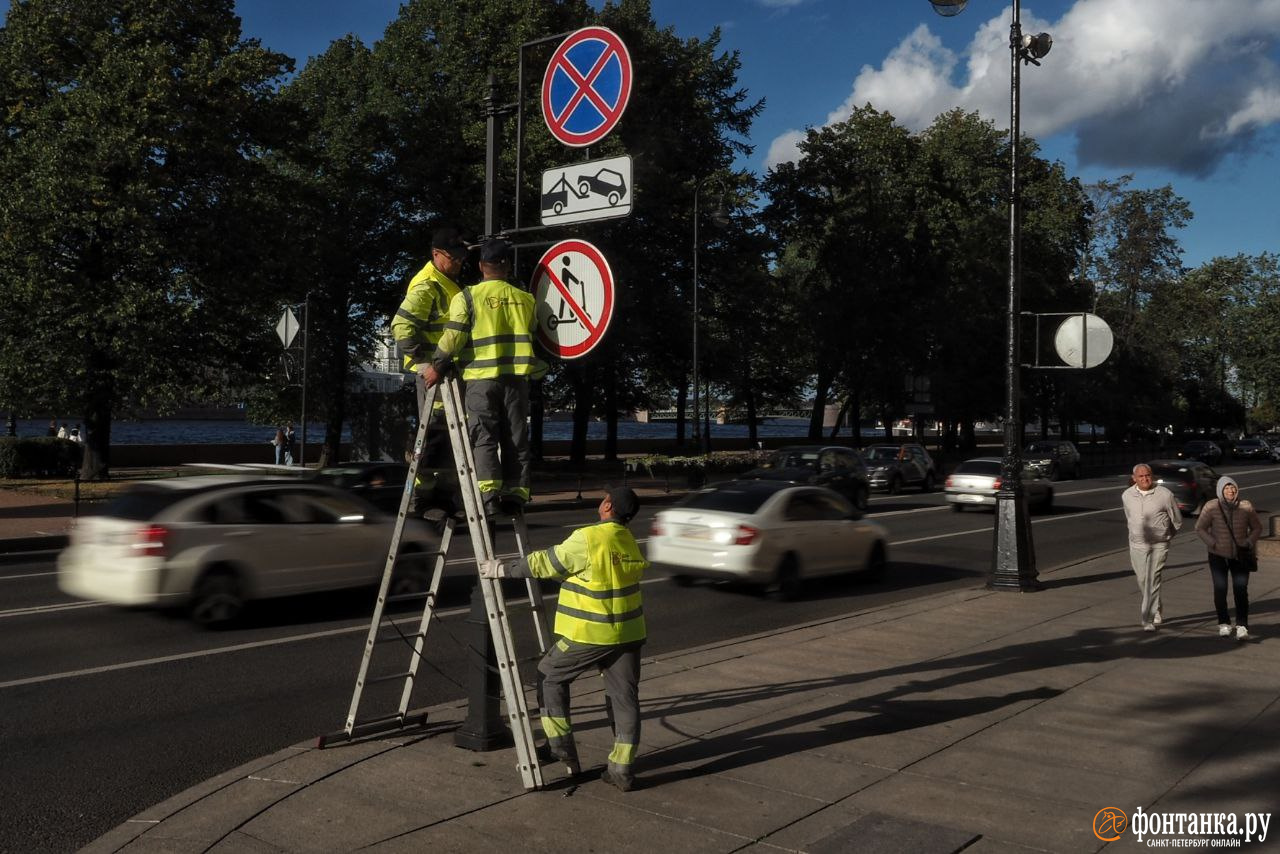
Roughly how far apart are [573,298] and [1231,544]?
7735 mm

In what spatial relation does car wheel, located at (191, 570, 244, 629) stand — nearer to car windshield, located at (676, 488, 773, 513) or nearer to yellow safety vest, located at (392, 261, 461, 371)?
car windshield, located at (676, 488, 773, 513)

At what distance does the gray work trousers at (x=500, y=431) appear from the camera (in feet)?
18.5

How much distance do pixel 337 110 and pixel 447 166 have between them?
17.8 ft

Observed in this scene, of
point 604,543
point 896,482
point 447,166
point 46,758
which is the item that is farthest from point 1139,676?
point 447,166

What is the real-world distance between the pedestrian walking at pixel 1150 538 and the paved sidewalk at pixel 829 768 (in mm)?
1349

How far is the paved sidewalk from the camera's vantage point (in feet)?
16.7

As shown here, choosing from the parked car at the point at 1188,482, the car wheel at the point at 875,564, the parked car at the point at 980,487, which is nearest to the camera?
the car wheel at the point at 875,564

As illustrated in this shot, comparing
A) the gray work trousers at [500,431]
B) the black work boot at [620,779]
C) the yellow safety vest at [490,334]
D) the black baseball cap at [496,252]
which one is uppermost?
the black baseball cap at [496,252]

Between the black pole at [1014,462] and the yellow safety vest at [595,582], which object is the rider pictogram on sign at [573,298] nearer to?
the yellow safety vest at [595,582]

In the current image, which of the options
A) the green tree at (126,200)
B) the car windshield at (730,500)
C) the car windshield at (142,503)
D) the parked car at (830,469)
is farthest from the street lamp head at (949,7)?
the green tree at (126,200)

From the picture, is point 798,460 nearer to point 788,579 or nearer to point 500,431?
point 788,579

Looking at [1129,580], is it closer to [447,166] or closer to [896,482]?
[896,482]

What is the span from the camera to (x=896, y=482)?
35.1 m

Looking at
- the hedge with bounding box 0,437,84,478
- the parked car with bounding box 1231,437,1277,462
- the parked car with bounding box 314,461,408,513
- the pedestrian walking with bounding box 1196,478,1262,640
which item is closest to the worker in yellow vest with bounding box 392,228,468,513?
the pedestrian walking with bounding box 1196,478,1262,640
